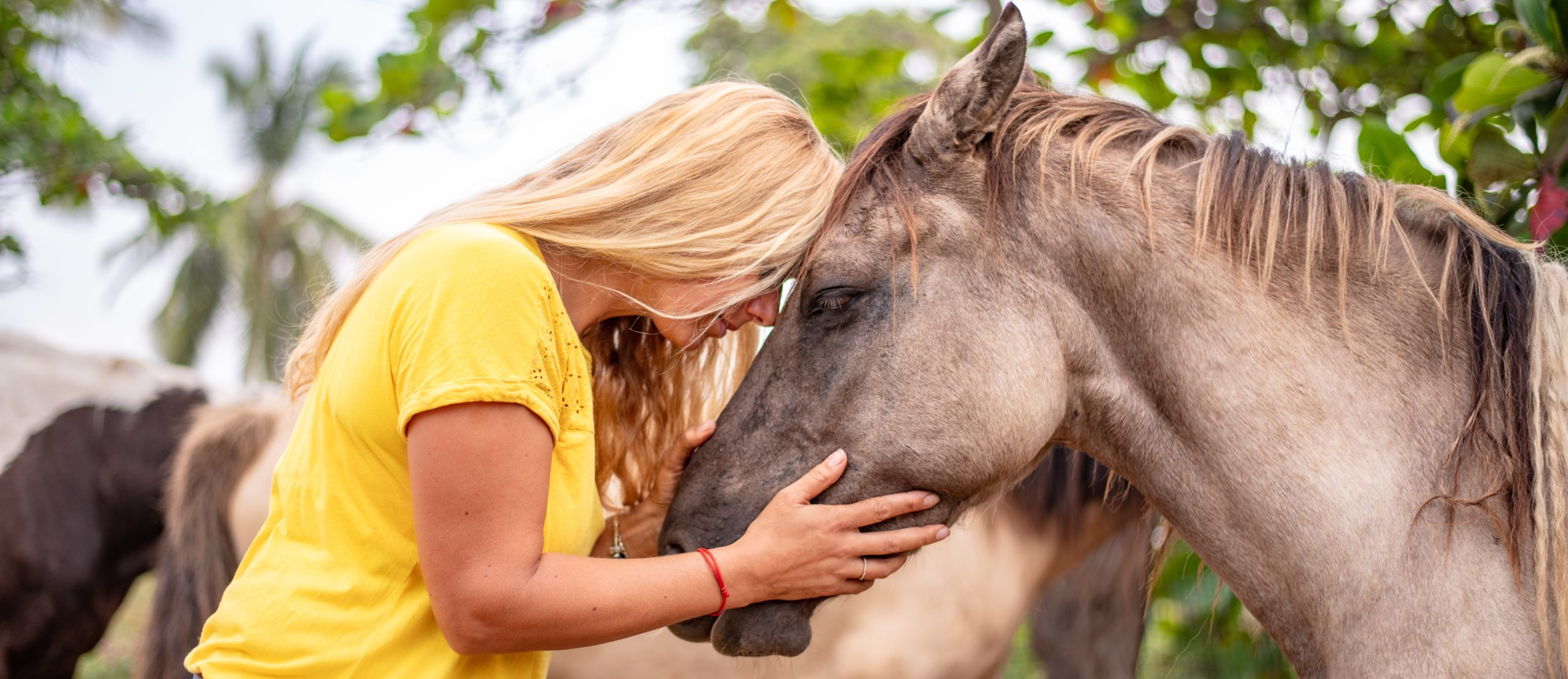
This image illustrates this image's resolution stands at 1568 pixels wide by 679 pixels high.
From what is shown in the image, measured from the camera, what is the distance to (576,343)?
153 centimetres

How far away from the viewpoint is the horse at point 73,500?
12.7 ft

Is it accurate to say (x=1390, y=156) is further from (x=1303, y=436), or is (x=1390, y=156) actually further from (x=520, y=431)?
(x=520, y=431)

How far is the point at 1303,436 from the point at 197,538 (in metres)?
3.41

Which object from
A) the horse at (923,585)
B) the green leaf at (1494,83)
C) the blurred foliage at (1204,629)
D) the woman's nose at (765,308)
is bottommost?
the blurred foliage at (1204,629)

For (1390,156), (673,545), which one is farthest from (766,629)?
(1390,156)

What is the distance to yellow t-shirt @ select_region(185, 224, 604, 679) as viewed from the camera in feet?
4.34

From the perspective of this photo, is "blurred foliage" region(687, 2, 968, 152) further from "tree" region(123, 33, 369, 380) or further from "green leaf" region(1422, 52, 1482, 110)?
"tree" region(123, 33, 369, 380)

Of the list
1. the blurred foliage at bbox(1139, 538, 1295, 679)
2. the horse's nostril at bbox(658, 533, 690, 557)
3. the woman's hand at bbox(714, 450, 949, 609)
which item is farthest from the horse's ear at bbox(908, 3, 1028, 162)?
the blurred foliage at bbox(1139, 538, 1295, 679)

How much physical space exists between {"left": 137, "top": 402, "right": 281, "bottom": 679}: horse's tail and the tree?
65.9 ft

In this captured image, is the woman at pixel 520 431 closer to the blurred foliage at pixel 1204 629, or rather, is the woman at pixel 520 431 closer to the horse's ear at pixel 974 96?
the horse's ear at pixel 974 96

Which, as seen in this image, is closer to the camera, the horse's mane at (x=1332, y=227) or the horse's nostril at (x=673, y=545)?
the horse's mane at (x=1332, y=227)

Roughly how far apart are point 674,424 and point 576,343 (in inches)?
28.9

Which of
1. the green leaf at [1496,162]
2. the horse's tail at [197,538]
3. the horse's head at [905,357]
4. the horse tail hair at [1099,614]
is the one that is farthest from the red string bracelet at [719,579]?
the horse's tail at [197,538]

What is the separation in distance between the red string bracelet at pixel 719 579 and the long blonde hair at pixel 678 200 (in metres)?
0.42
